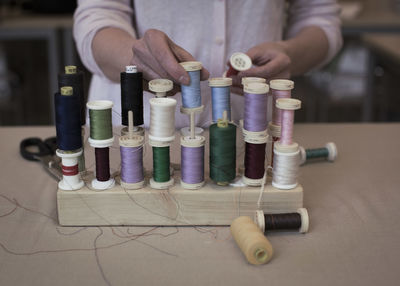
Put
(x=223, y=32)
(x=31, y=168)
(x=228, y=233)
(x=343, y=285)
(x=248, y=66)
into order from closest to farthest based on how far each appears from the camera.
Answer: (x=343, y=285), (x=228, y=233), (x=248, y=66), (x=31, y=168), (x=223, y=32)

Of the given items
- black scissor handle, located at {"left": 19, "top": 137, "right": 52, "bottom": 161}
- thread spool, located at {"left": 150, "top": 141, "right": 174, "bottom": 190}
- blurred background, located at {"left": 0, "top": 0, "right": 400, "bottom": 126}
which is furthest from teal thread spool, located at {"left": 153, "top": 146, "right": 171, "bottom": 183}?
blurred background, located at {"left": 0, "top": 0, "right": 400, "bottom": 126}

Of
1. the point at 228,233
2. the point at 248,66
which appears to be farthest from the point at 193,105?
the point at 228,233

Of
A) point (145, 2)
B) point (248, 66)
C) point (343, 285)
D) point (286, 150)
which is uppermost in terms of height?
point (145, 2)

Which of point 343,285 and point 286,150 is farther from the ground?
point 286,150

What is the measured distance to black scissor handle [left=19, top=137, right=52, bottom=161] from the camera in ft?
Result: 4.01

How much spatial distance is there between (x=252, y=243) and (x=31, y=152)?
2.24 feet

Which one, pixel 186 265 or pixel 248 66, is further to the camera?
pixel 248 66

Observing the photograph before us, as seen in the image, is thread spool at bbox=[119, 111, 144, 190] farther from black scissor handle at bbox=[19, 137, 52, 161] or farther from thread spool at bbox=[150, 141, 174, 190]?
black scissor handle at bbox=[19, 137, 52, 161]

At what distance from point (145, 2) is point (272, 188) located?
0.65 m

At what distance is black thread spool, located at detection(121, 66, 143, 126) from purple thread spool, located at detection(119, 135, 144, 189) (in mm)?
56

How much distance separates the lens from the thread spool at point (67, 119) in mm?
922

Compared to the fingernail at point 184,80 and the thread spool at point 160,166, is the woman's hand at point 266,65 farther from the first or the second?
the thread spool at point 160,166

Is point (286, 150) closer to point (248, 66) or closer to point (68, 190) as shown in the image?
point (248, 66)

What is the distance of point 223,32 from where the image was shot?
132 cm
